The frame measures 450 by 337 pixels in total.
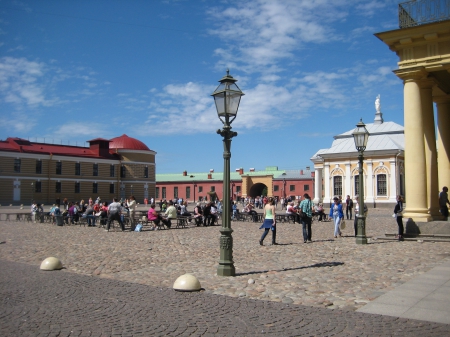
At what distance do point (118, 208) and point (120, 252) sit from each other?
26.7ft

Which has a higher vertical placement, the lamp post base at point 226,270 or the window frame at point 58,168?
the window frame at point 58,168

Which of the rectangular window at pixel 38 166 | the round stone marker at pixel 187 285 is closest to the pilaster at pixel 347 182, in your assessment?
the rectangular window at pixel 38 166

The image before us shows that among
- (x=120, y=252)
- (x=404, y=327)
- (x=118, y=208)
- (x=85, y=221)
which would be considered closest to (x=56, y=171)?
(x=85, y=221)

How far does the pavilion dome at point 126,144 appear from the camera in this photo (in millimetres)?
72500

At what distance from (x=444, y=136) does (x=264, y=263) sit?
12.1 m

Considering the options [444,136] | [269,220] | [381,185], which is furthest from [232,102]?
[381,185]

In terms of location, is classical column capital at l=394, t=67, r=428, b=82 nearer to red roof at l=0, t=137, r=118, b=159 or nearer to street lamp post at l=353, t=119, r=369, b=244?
street lamp post at l=353, t=119, r=369, b=244

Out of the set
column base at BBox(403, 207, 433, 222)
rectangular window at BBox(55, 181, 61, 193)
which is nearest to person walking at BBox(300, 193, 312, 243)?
column base at BBox(403, 207, 433, 222)

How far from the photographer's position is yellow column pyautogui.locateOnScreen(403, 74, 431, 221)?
15.7m

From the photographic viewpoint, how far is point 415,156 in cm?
1573

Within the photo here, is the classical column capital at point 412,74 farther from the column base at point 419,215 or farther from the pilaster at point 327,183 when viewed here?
the pilaster at point 327,183

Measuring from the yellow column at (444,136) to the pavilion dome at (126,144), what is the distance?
5859 centimetres

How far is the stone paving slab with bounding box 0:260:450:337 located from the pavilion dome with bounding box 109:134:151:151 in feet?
215

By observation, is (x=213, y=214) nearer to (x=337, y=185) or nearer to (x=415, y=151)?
(x=415, y=151)
